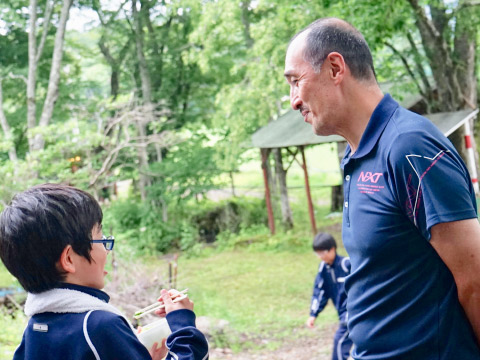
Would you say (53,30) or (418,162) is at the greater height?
(53,30)

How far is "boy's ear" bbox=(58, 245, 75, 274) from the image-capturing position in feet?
6.22

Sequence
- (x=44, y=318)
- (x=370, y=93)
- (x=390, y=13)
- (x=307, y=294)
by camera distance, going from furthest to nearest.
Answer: (x=307, y=294) < (x=390, y=13) < (x=370, y=93) < (x=44, y=318)

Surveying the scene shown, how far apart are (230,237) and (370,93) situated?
55.3 feet

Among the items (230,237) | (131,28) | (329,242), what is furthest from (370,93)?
(131,28)

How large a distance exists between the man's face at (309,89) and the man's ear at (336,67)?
2 cm

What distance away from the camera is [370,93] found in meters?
2.02

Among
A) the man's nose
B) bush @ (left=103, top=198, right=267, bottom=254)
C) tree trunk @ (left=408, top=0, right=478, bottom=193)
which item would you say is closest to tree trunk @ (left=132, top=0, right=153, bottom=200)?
bush @ (left=103, top=198, right=267, bottom=254)

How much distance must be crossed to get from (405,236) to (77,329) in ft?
3.18

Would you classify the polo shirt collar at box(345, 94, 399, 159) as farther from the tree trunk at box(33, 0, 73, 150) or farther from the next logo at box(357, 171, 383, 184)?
the tree trunk at box(33, 0, 73, 150)

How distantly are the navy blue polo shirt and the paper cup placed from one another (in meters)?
0.64

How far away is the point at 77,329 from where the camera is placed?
182cm

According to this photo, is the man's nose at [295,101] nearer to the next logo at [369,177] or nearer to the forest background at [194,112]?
the next logo at [369,177]

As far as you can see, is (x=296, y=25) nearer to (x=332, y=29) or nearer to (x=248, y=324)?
(x=248, y=324)

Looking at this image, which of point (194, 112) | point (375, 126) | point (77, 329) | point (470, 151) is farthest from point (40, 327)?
point (194, 112)
